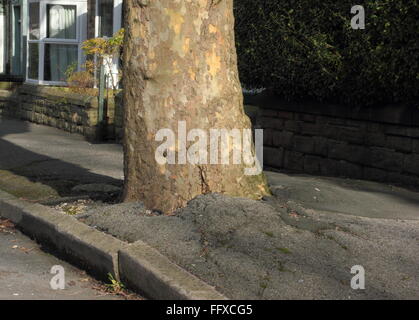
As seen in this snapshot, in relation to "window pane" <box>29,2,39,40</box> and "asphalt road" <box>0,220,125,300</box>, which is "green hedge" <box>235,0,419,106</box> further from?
"window pane" <box>29,2,39,40</box>

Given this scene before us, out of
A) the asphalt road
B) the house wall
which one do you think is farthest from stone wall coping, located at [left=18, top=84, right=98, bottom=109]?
the asphalt road

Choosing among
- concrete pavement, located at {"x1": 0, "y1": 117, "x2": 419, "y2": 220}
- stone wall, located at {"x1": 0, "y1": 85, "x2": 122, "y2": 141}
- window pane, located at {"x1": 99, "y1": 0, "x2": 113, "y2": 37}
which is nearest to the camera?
concrete pavement, located at {"x1": 0, "y1": 117, "x2": 419, "y2": 220}

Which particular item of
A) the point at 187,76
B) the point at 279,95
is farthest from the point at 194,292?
the point at 279,95

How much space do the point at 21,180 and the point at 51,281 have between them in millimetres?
3629

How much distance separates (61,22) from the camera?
69.5ft

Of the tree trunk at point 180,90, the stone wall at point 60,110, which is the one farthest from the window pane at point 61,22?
the tree trunk at point 180,90

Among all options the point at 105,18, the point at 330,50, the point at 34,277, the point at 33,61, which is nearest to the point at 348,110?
the point at 330,50

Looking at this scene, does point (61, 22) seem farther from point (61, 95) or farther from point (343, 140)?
point (343, 140)

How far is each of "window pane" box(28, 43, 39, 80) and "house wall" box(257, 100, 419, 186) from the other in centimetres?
1084

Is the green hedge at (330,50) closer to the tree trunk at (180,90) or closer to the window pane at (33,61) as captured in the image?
the tree trunk at (180,90)

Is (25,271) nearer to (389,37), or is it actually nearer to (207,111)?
(207,111)

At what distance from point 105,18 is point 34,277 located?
585 inches

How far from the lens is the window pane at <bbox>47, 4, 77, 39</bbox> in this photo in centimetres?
2114

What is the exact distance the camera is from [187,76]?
6852mm
